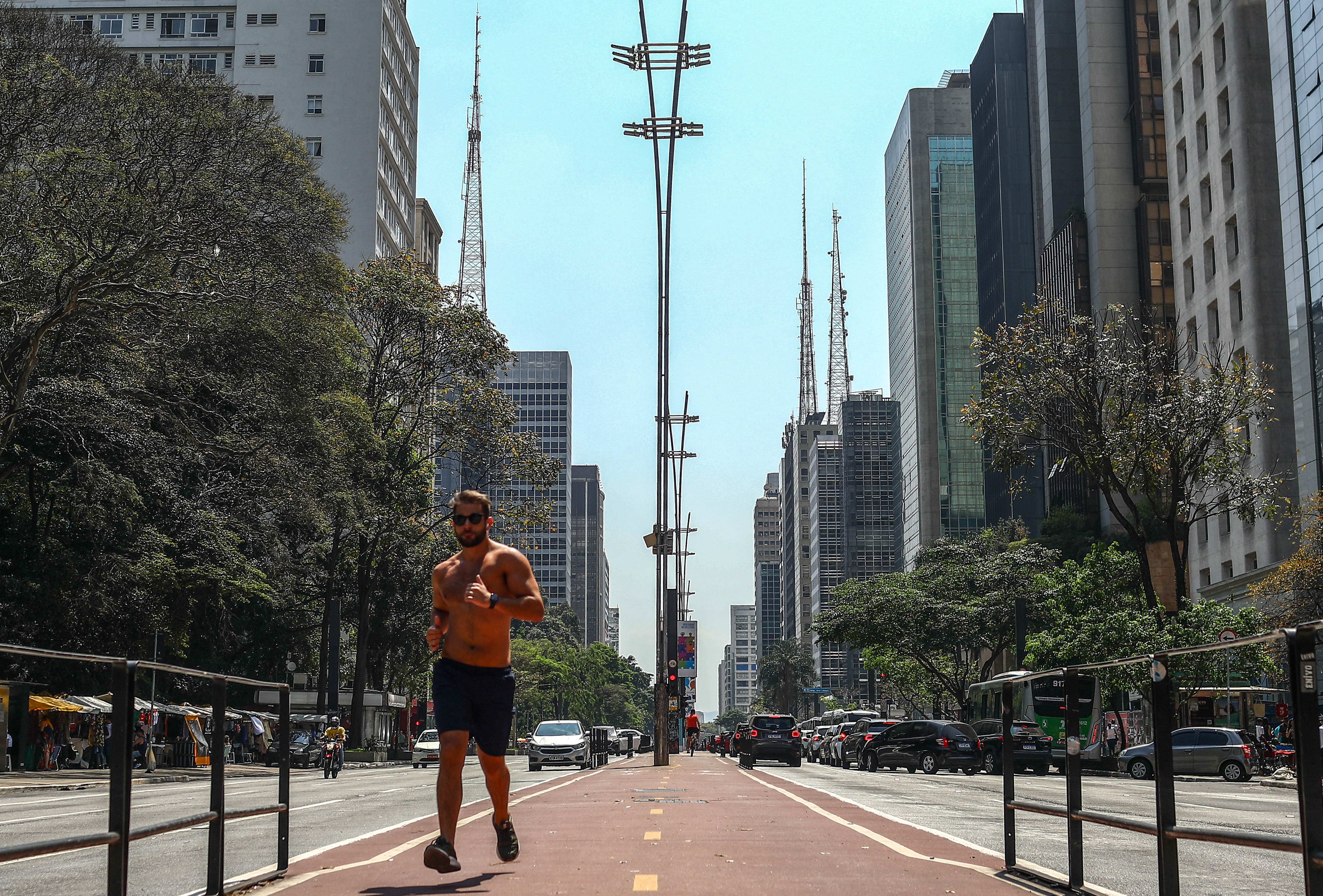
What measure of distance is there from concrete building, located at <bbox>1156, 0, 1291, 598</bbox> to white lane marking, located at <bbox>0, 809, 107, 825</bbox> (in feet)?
171

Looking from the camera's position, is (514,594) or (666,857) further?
(666,857)

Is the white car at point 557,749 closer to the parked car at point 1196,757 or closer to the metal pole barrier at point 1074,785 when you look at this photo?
the parked car at point 1196,757

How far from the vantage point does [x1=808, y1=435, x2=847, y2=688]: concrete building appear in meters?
173

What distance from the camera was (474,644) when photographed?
7.48 meters

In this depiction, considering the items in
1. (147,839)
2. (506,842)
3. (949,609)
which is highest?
(949,609)

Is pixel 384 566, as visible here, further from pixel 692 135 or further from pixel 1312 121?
pixel 1312 121

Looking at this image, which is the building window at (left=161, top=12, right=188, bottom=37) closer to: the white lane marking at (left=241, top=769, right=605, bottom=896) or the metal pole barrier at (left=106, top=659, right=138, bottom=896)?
the white lane marking at (left=241, top=769, right=605, bottom=896)

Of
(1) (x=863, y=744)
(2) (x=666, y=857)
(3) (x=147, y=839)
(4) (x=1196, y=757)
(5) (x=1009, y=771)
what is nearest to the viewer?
(3) (x=147, y=839)

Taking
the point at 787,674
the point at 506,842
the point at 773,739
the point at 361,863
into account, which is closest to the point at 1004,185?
the point at 787,674

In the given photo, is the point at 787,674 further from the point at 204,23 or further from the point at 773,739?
the point at 773,739

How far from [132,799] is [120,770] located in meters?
0.14

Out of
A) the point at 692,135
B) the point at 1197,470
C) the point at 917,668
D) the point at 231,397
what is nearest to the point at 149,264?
the point at 231,397

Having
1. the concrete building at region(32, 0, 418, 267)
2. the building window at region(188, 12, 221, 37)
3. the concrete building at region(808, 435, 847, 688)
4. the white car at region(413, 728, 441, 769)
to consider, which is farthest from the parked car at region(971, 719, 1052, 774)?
the concrete building at region(808, 435, 847, 688)

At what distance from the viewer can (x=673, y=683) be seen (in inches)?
1950
